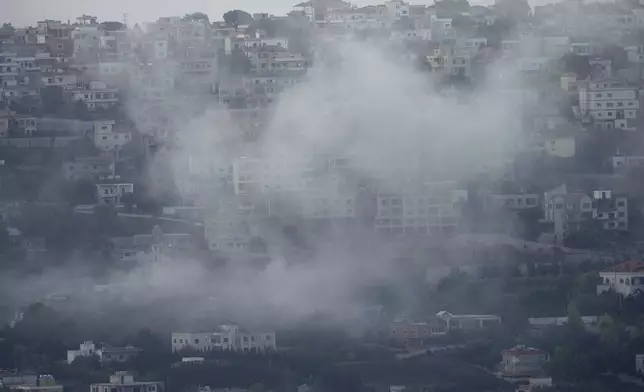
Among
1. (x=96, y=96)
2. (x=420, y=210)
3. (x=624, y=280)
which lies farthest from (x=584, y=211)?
(x=96, y=96)

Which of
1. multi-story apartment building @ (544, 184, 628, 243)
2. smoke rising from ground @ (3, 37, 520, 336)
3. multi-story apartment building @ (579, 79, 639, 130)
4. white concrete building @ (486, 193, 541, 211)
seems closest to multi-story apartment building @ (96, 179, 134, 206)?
smoke rising from ground @ (3, 37, 520, 336)

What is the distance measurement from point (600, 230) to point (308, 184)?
2.19m

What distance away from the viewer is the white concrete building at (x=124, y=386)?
18.2m

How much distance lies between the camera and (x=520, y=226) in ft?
71.7

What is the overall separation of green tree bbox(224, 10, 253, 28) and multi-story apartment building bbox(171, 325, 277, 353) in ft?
40.9

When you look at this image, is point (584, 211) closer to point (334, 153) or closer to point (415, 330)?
point (334, 153)

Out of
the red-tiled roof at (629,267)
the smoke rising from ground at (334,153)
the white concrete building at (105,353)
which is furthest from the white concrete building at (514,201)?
the white concrete building at (105,353)

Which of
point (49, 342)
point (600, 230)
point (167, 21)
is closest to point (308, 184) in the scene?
point (600, 230)

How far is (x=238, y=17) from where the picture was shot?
31.7m

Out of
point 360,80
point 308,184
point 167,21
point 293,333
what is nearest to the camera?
point 293,333

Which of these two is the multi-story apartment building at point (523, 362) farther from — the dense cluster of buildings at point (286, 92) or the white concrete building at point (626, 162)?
the white concrete building at point (626, 162)

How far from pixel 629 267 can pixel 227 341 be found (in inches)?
114

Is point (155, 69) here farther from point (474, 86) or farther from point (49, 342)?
point (49, 342)

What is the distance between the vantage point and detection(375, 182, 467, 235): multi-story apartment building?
21.8 m
